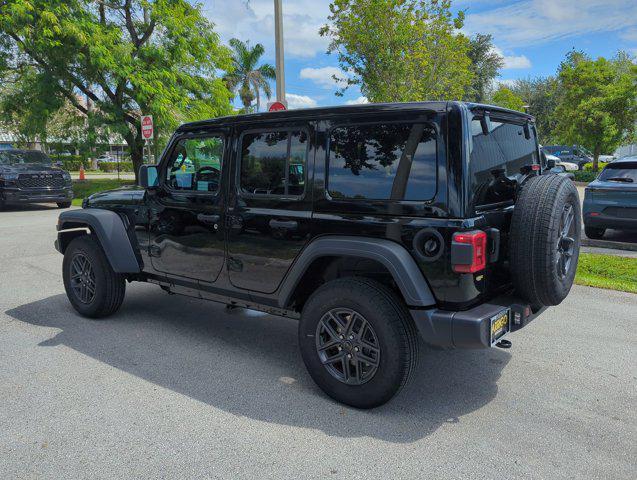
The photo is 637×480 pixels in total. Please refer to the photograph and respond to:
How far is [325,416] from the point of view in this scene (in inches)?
129

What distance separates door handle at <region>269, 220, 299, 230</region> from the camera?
11.8ft

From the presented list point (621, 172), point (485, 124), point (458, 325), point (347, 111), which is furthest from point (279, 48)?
point (458, 325)

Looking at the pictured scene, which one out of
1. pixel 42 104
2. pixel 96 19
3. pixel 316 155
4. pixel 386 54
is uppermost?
pixel 96 19

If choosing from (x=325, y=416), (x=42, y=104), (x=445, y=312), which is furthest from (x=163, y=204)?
(x=42, y=104)

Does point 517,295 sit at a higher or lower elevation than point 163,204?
lower

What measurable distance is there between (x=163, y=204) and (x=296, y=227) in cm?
157

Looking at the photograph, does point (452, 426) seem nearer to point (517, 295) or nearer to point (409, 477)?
point (409, 477)

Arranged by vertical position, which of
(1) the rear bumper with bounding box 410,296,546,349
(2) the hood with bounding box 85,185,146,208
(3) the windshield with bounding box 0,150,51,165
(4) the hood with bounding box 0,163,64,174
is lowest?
(1) the rear bumper with bounding box 410,296,546,349

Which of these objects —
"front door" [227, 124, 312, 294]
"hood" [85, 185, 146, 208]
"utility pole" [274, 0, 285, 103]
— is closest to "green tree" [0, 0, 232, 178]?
"utility pole" [274, 0, 285, 103]

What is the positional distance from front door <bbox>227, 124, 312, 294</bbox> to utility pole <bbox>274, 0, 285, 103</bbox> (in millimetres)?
7238

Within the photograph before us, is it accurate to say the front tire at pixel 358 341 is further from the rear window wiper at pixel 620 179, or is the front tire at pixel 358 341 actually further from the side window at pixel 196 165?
the rear window wiper at pixel 620 179

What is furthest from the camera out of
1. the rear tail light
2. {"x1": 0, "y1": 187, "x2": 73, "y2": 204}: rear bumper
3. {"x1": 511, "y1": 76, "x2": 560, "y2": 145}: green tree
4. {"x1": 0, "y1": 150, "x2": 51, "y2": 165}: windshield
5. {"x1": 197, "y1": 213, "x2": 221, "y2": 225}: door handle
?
{"x1": 511, "y1": 76, "x2": 560, "y2": 145}: green tree

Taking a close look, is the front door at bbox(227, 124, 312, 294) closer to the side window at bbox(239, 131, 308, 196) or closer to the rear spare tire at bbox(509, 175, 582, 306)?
the side window at bbox(239, 131, 308, 196)

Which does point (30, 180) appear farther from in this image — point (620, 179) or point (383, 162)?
point (620, 179)
